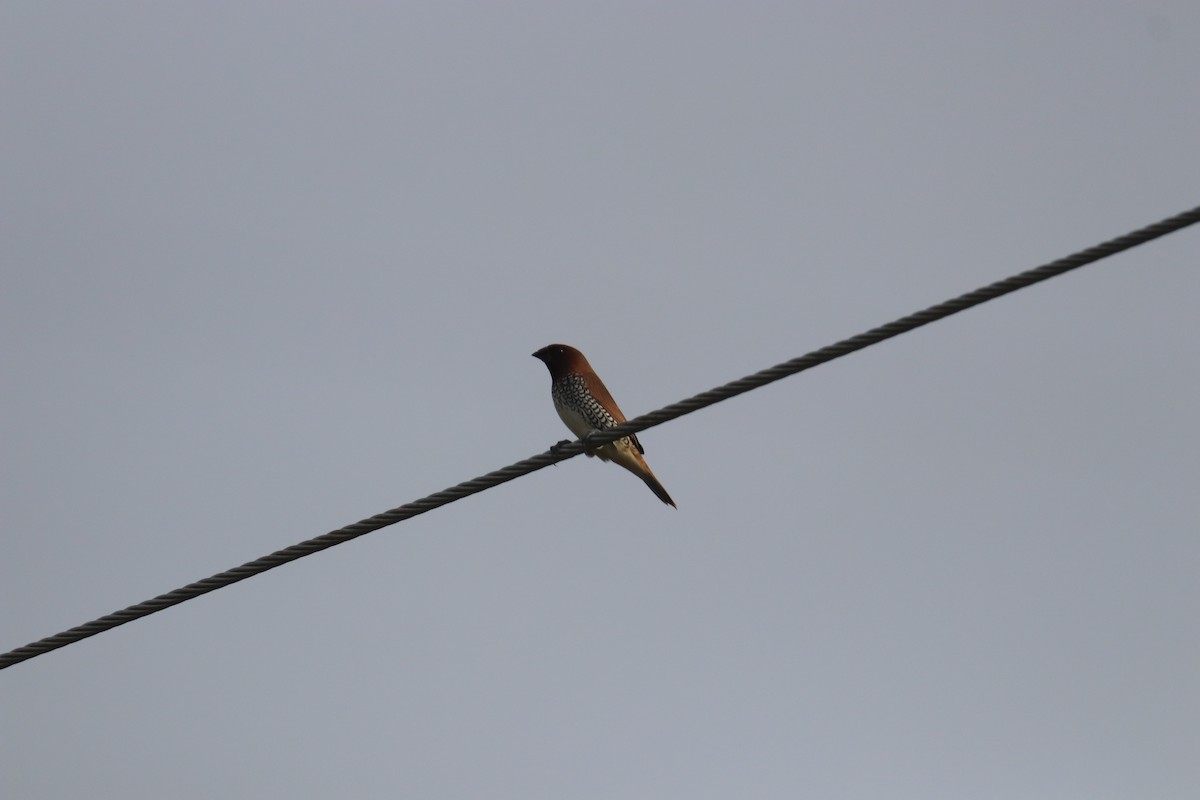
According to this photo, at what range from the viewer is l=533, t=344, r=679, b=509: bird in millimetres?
8391

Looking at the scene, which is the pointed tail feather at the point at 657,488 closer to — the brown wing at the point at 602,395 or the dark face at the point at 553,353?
the brown wing at the point at 602,395

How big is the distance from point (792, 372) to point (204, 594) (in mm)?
2045

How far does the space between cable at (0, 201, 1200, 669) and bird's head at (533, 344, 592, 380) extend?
3279 mm

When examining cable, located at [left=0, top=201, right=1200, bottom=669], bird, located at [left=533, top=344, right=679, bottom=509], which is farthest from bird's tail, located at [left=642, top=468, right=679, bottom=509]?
cable, located at [left=0, top=201, right=1200, bottom=669]

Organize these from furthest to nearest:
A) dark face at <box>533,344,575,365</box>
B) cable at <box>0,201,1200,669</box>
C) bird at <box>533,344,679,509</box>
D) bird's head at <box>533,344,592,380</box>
→ 1. dark face at <box>533,344,575,365</box>
2. bird's head at <box>533,344,592,380</box>
3. bird at <box>533,344,679,509</box>
4. cable at <box>0,201,1200,669</box>

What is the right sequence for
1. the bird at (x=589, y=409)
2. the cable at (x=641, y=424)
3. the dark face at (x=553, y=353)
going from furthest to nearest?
1. the dark face at (x=553, y=353)
2. the bird at (x=589, y=409)
3. the cable at (x=641, y=424)

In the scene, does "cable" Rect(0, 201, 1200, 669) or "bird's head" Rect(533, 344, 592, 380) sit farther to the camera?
"bird's head" Rect(533, 344, 592, 380)

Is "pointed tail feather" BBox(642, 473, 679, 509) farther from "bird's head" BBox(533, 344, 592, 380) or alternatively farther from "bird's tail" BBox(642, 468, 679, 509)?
"bird's head" BBox(533, 344, 592, 380)

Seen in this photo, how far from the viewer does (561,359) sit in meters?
8.97

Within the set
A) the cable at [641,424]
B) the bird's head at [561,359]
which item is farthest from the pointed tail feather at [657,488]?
the cable at [641,424]

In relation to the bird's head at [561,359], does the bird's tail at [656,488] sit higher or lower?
lower

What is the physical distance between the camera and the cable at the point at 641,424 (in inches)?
171

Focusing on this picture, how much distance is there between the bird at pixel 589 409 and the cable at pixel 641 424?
9.18ft

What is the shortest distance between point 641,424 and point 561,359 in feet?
11.8
